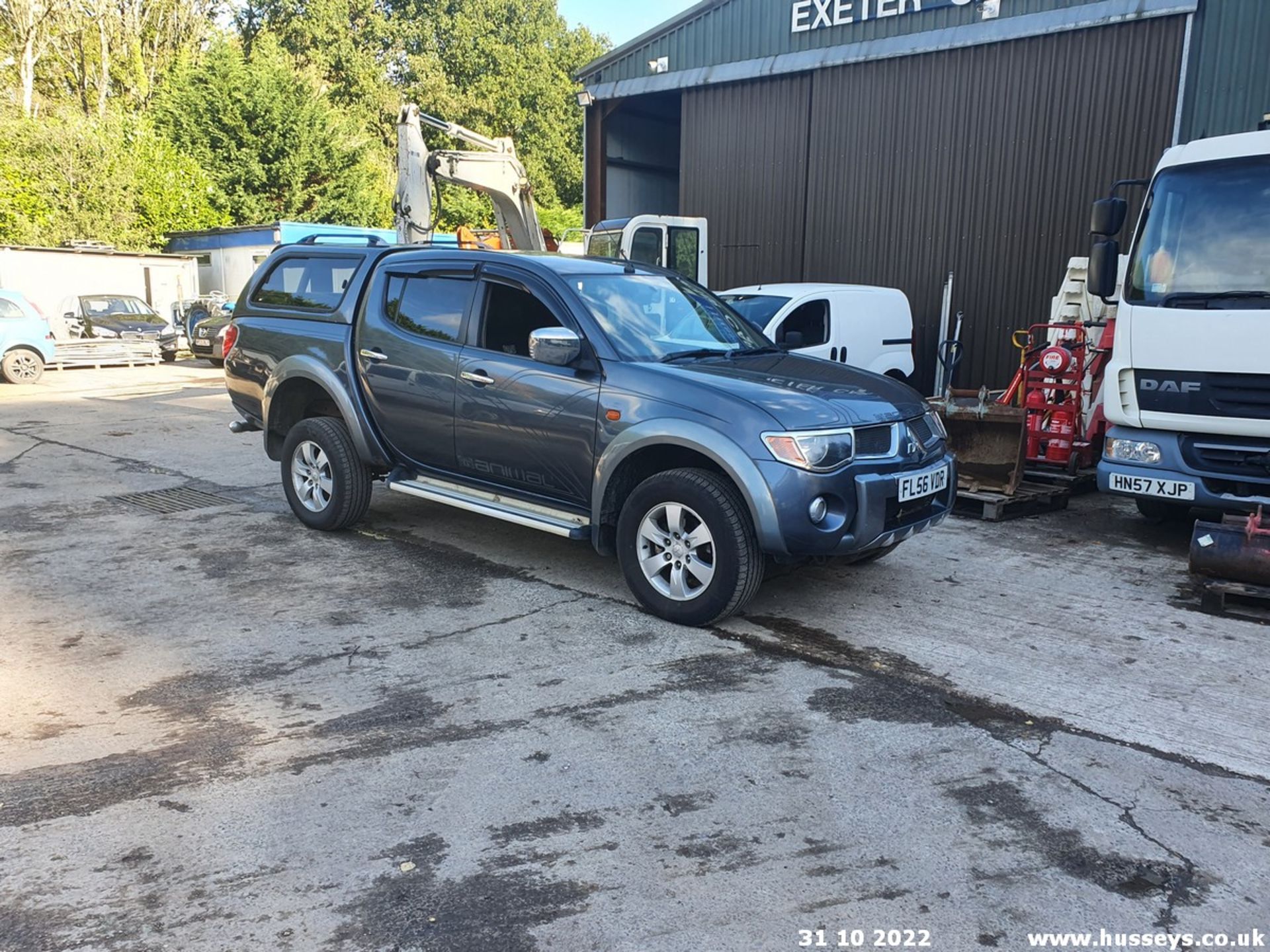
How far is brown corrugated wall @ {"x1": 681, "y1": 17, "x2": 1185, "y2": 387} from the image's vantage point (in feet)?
38.4

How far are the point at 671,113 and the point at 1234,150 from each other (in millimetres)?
13331

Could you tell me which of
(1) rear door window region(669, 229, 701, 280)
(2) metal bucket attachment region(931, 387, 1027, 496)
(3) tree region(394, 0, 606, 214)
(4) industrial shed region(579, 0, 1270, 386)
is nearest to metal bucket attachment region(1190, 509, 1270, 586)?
(2) metal bucket attachment region(931, 387, 1027, 496)

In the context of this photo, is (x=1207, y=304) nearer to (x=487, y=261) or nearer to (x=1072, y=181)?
(x=487, y=261)

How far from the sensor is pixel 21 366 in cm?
1738

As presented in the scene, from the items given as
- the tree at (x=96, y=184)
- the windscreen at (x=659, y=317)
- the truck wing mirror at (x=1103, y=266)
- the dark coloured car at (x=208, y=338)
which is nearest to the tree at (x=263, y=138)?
the tree at (x=96, y=184)

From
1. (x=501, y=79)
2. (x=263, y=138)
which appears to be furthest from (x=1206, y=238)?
(x=501, y=79)

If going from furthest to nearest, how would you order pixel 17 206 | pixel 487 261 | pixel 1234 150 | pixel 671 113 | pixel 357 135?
1. pixel 357 135
2. pixel 17 206
3. pixel 671 113
4. pixel 1234 150
5. pixel 487 261

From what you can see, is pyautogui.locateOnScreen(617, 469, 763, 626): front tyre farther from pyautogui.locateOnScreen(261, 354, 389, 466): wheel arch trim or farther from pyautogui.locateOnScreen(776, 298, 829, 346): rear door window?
pyautogui.locateOnScreen(776, 298, 829, 346): rear door window

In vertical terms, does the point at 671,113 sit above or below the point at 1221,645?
above

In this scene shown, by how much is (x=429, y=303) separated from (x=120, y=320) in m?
18.8

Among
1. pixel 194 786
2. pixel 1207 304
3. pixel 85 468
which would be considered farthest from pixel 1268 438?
pixel 85 468

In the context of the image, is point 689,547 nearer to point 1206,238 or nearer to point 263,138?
point 1206,238

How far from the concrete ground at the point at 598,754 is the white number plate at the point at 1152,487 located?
1.64 ft

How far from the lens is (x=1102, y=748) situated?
11.9 ft
